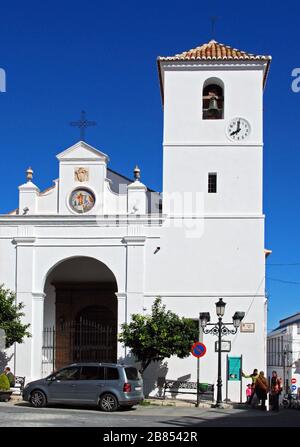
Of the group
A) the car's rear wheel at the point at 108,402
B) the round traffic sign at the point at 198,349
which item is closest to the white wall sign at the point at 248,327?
the round traffic sign at the point at 198,349

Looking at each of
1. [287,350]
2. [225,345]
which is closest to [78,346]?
[225,345]

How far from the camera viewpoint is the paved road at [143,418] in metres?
16.9

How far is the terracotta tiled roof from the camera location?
29.8m

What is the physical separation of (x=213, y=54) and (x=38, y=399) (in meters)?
15.5

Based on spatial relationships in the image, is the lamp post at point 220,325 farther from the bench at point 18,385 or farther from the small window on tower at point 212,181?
the bench at point 18,385

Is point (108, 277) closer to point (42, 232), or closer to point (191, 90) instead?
point (42, 232)

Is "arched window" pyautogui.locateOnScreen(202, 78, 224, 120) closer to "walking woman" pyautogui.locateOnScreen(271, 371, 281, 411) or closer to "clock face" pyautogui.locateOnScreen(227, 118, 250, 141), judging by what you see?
"clock face" pyautogui.locateOnScreen(227, 118, 250, 141)

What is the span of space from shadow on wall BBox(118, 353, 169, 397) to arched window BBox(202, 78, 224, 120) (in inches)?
388

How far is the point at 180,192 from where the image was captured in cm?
2909

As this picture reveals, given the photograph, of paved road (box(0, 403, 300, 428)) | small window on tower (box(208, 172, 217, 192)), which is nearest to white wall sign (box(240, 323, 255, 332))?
paved road (box(0, 403, 300, 428))

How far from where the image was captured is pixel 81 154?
29484 mm

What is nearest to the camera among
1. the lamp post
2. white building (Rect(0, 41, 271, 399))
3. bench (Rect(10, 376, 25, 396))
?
the lamp post

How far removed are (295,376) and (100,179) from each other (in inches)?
2162
